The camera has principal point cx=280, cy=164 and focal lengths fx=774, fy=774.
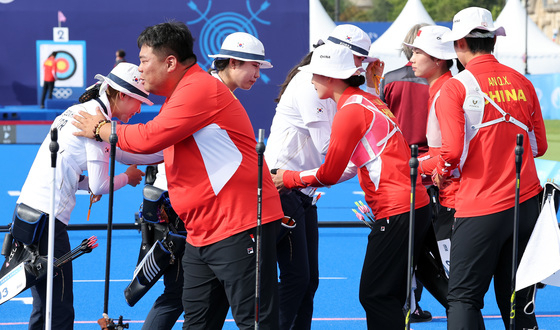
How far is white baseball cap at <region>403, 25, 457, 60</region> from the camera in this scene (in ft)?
14.4

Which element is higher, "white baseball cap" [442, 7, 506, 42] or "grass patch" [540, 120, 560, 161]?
"white baseball cap" [442, 7, 506, 42]

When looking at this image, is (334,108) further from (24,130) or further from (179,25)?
(24,130)

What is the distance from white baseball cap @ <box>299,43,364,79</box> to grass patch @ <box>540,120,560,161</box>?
39.0ft

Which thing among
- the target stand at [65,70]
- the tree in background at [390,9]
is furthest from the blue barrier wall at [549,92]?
the tree in background at [390,9]

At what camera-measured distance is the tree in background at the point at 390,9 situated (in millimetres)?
55312

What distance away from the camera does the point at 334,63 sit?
11.8 feet

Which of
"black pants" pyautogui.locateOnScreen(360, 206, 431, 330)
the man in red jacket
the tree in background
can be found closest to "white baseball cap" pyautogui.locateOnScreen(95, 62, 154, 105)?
the man in red jacket

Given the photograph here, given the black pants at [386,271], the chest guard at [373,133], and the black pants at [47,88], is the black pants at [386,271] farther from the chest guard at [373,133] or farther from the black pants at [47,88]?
the black pants at [47,88]

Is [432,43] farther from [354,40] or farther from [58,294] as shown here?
[58,294]

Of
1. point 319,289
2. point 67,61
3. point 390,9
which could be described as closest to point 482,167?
point 319,289

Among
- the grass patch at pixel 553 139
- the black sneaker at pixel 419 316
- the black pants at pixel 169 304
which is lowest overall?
the black sneaker at pixel 419 316

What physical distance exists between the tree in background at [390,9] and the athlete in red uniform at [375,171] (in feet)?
170

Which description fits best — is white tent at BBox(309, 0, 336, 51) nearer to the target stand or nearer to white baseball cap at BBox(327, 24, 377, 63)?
the target stand

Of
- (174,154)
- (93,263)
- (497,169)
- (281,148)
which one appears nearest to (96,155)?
(174,154)
